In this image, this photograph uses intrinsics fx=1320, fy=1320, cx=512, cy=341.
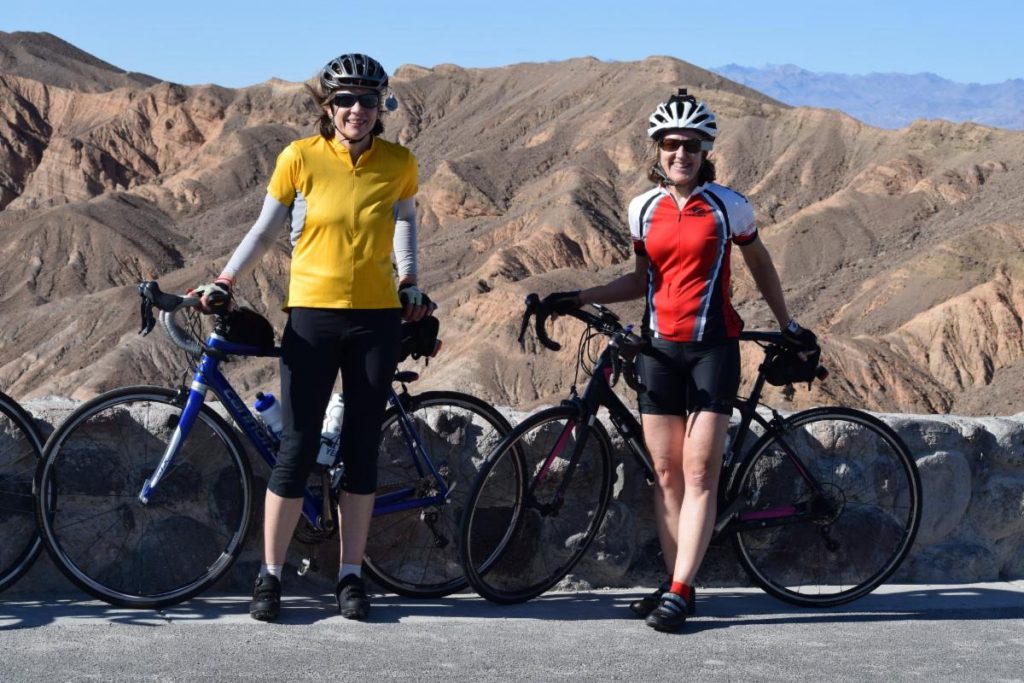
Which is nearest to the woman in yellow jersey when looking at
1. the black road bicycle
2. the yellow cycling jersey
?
the yellow cycling jersey

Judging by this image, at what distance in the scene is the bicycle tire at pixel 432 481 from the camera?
4.97m

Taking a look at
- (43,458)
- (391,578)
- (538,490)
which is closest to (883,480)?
(538,490)

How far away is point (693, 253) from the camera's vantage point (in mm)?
4598

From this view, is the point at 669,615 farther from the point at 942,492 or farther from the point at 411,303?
the point at 942,492

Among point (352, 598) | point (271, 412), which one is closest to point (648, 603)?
point (352, 598)

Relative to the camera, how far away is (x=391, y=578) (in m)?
4.90

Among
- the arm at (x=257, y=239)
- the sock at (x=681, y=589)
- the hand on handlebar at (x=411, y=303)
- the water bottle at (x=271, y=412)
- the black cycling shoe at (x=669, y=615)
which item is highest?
the arm at (x=257, y=239)

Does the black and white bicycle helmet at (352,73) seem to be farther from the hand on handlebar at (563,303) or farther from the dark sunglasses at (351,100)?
the hand on handlebar at (563,303)

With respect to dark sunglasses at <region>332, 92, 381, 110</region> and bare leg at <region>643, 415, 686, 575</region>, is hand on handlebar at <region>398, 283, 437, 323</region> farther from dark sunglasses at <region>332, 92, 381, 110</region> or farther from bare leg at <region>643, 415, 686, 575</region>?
bare leg at <region>643, 415, 686, 575</region>

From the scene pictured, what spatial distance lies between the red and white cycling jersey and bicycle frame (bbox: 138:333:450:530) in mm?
1020

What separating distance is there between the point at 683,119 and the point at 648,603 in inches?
67.9

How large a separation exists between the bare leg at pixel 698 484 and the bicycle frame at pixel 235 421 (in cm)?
100

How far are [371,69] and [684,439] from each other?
1693 millimetres

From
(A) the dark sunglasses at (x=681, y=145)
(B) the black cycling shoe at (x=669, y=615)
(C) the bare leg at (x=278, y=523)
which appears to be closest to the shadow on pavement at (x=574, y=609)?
(B) the black cycling shoe at (x=669, y=615)
